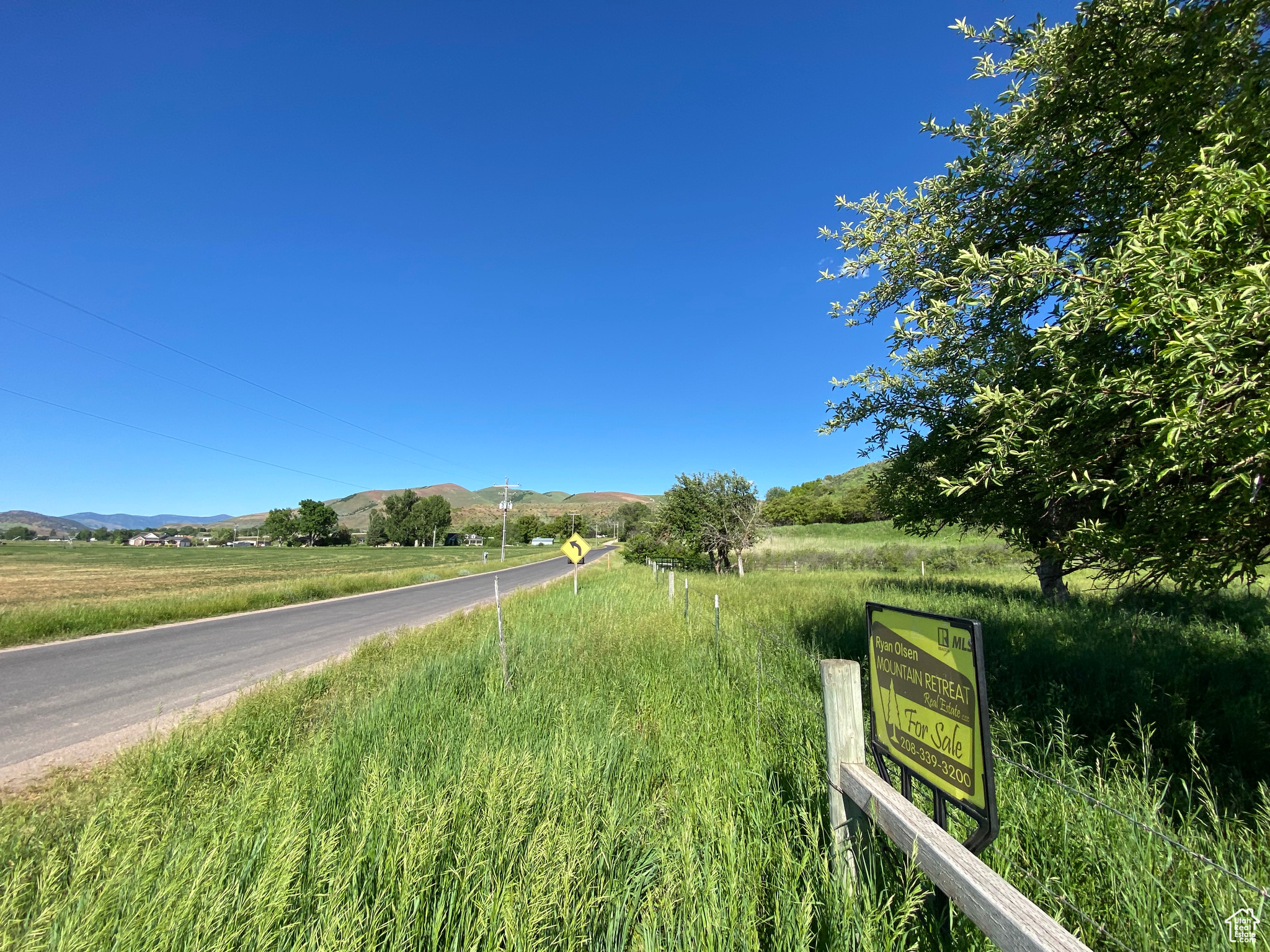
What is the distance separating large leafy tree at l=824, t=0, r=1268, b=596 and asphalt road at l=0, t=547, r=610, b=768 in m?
8.18

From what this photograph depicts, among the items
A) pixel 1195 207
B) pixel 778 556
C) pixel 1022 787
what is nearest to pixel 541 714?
pixel 1022 787

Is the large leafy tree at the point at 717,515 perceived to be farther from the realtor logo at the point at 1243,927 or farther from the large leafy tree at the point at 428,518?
the large leafy tree at the point at 428,518

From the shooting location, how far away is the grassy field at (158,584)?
1277 centimetres

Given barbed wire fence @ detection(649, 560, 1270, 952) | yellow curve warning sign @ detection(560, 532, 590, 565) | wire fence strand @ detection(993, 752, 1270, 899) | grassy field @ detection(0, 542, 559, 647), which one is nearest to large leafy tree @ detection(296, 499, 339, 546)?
grassy field @ detection(0, 542, 559, 647)

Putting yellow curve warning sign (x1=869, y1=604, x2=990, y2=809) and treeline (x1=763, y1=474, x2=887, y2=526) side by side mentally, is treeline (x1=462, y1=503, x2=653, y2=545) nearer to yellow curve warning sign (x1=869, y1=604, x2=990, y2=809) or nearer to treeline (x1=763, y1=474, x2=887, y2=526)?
treeline (x1=763, y1=474, x2=887, y2=526)

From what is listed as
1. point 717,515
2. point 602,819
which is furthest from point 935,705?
point 717,515

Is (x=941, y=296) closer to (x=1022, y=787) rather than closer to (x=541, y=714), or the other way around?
(x=1022, y=787)

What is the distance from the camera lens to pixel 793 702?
4.27 m

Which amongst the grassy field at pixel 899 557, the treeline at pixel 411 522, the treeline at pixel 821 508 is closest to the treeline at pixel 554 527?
the treeline at pixel 411 522

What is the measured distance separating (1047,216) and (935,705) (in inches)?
184

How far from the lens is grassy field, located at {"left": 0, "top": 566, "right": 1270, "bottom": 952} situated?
1.94m

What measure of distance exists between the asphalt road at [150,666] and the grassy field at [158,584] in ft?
3.32

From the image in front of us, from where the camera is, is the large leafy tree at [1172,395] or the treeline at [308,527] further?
the treeline at [308,527]

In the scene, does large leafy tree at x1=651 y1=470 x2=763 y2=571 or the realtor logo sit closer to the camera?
the realtor logo
